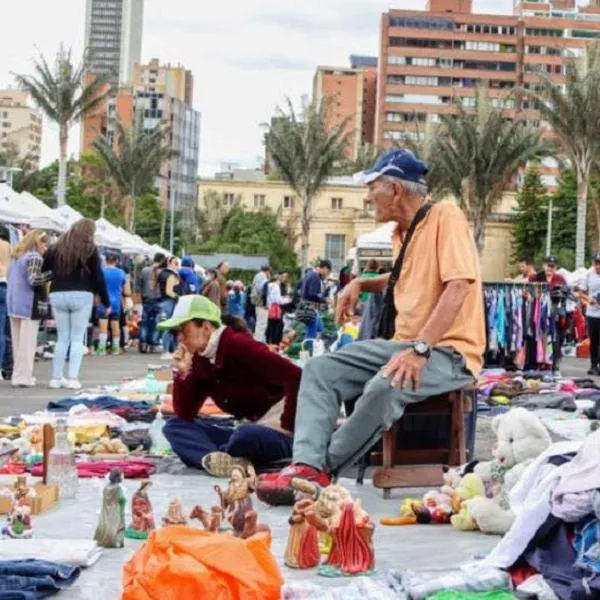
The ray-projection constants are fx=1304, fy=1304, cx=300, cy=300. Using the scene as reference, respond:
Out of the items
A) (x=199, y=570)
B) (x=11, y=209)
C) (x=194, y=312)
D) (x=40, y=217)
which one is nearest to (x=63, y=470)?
(x=194, y=312)

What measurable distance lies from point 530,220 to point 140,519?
7690 centimetres

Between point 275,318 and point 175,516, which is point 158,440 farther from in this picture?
point 275,318

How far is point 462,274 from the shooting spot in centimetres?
610

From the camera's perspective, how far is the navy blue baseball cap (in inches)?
252

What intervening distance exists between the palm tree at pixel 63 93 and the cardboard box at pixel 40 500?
43977 millimetres

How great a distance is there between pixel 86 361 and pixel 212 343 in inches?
472

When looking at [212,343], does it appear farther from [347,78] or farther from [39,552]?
[347,78]

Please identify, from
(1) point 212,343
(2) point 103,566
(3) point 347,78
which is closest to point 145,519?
(2) point 103,566

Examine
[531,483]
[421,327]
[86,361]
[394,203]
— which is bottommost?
[86,361]

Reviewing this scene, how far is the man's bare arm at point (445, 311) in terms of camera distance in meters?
5.99

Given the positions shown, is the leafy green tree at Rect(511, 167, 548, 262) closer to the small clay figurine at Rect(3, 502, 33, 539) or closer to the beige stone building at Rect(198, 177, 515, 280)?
the beige stone building at Rect(198, 177, 515, 280)

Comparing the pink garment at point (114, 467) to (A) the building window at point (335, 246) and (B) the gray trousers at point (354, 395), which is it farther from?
(A) the building window at point (335, 246)

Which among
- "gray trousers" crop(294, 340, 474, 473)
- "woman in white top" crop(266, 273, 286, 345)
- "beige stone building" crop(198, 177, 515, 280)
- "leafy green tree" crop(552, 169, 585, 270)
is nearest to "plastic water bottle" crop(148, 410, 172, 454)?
"gray trousers" crop(294, 340, 474, 473)

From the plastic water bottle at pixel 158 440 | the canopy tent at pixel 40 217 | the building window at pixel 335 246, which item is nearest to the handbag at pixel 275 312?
the canopy tent at pixel 40 217
